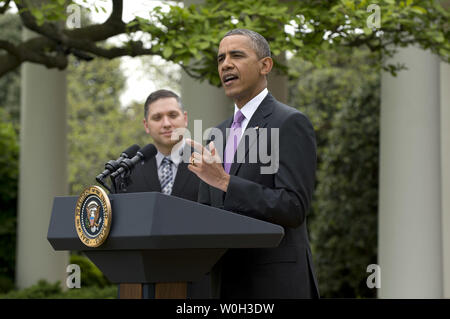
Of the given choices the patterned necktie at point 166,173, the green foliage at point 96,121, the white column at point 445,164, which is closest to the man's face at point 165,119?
the patterned necktie at point 166,173

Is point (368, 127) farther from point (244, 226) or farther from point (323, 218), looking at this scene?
point (244, 226)

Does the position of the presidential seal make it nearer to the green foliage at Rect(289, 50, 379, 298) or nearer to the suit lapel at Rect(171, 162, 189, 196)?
the suit lapel at Rect(171, 162, 189, 196)

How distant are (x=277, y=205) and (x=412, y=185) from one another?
831cm

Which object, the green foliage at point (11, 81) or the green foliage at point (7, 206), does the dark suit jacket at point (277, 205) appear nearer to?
the green foliage at point (7, 206)

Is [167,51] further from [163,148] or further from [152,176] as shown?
[152,176]

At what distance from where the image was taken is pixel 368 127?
1566 cm

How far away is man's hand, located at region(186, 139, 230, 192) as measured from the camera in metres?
2.78

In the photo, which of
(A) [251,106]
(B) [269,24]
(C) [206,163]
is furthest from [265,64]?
(B) [269,24]

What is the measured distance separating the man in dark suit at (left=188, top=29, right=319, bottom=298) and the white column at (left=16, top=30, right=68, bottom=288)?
10755 mm

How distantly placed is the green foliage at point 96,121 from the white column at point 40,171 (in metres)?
14.0

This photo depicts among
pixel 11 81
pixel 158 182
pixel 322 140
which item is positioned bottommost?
pixel 158 182

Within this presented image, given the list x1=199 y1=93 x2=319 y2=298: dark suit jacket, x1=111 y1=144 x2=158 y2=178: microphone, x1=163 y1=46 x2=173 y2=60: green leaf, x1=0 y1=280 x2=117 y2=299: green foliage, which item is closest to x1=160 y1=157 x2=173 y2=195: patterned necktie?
x1=111 y1=144 x2=158 y2=178: microphone

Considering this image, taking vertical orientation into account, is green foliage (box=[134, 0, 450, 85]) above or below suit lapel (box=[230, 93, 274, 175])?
above

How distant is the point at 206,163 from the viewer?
2.79m
